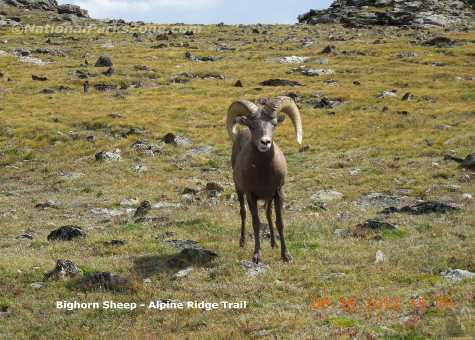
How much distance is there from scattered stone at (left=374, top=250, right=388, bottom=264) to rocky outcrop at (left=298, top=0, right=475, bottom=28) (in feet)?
407

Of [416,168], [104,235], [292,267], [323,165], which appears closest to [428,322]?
[292,267]

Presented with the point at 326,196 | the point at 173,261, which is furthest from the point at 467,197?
the point at 173,261

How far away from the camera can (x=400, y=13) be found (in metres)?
136

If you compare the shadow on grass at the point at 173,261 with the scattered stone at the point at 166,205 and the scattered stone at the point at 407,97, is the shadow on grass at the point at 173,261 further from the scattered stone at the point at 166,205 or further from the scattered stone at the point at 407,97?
the scattered stone at the point at 407,97

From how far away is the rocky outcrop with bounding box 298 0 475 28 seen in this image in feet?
431

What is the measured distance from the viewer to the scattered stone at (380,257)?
15.2 metres

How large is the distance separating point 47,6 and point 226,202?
16198 centimetres

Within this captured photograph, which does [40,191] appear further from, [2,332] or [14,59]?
[14,59]

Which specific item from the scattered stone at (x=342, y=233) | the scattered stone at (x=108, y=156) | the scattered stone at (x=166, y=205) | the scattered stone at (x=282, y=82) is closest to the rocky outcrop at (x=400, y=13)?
the scattered stone at (x=282, y=82)

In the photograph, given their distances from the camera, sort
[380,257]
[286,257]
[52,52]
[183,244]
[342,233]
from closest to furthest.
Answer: [380,257] < [286,257] < [183,244] < [342,233] < [52,52]

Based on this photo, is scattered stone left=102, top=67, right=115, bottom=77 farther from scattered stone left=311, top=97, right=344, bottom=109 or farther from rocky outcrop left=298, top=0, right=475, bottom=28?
rocky outcrop left=298, top=0, right=475, bottom=28

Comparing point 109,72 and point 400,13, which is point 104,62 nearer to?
point 109,72

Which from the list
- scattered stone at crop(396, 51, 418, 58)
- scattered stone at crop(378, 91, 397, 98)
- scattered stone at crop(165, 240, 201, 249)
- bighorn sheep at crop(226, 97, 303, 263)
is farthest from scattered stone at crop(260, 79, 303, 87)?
bighorn sheep at crop(226, 97, 303, 263)

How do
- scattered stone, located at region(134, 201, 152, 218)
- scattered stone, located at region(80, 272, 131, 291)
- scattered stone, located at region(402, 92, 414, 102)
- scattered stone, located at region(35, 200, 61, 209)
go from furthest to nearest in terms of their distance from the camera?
1. scattered stone, located at region(402, 92, 414, 102)
2. scattered stone, located at region(35, 200, 61, 209)
3. scattered stone, located at region(134, 201, 152, 218)
4. scattered stone, located at region(80, 272, 131, 291)
